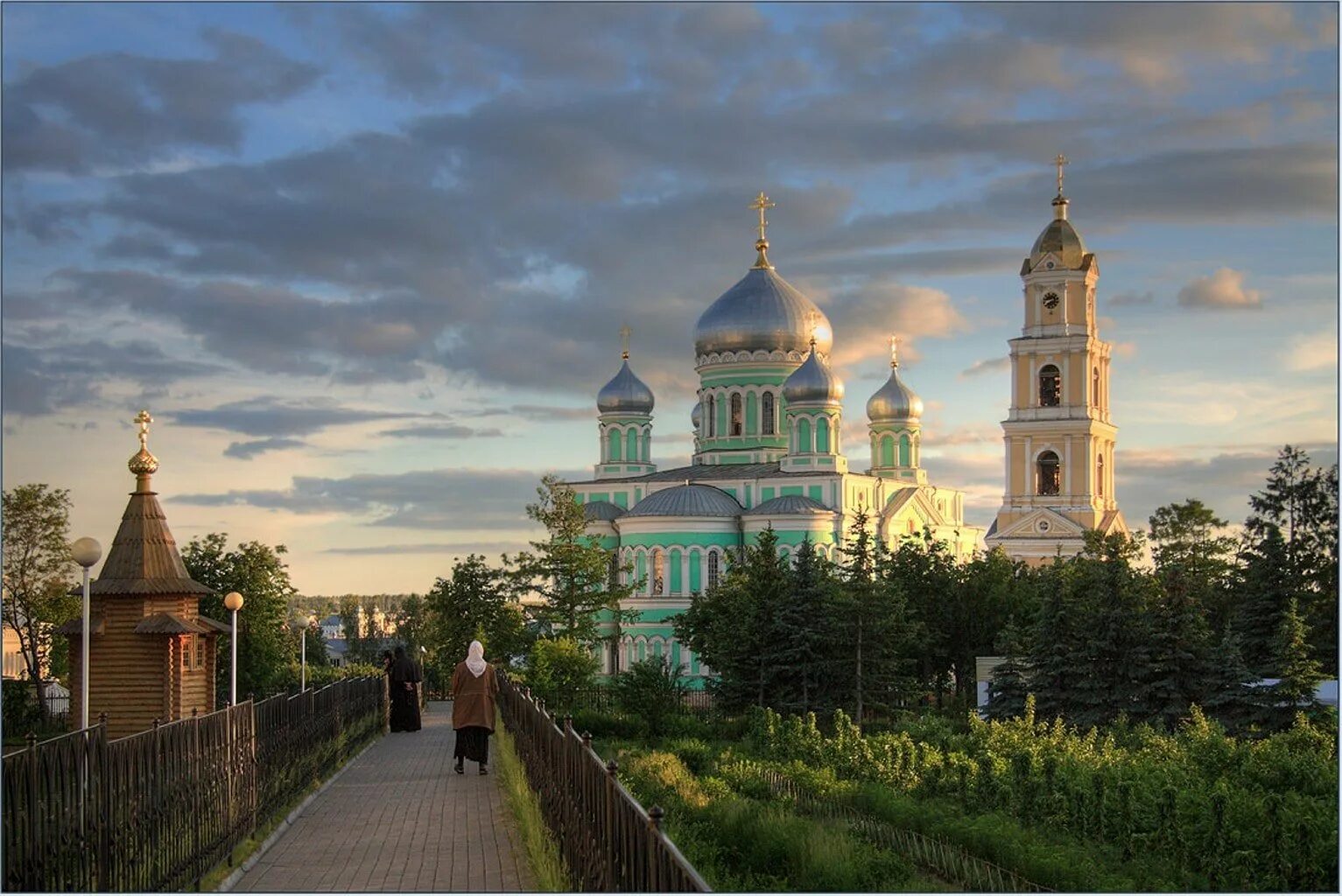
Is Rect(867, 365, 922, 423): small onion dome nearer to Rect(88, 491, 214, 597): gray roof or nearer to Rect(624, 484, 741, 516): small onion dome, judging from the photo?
Rect(624, 484, 741, 516): small onion dome

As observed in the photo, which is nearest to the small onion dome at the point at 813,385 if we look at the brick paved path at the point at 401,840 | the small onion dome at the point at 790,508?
the small onion dome at the point at 790,508

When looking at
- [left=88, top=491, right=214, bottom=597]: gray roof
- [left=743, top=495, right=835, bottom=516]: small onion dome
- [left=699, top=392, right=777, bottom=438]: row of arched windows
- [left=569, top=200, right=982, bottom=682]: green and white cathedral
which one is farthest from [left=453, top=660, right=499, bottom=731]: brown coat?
[left=699, top=392, right=777, bottom=438]: row of arched windows

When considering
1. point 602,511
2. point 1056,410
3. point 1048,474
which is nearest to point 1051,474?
point 1048,474

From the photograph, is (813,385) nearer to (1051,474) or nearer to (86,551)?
(1051,474)

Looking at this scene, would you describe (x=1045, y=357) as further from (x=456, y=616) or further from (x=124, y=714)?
(x=124, y=714)

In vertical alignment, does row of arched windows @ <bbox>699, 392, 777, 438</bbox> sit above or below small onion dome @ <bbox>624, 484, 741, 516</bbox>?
above

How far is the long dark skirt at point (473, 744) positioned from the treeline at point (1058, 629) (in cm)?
1325

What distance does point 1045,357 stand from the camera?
59.7 metres

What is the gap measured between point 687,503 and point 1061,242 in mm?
16207

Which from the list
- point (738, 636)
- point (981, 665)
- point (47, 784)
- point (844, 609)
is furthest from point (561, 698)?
point (47, 784)

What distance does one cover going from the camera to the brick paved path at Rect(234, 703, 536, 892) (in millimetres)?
11070

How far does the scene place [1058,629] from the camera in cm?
2978

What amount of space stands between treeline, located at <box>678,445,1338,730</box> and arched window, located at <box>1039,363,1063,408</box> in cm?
1563

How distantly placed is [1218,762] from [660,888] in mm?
14836
